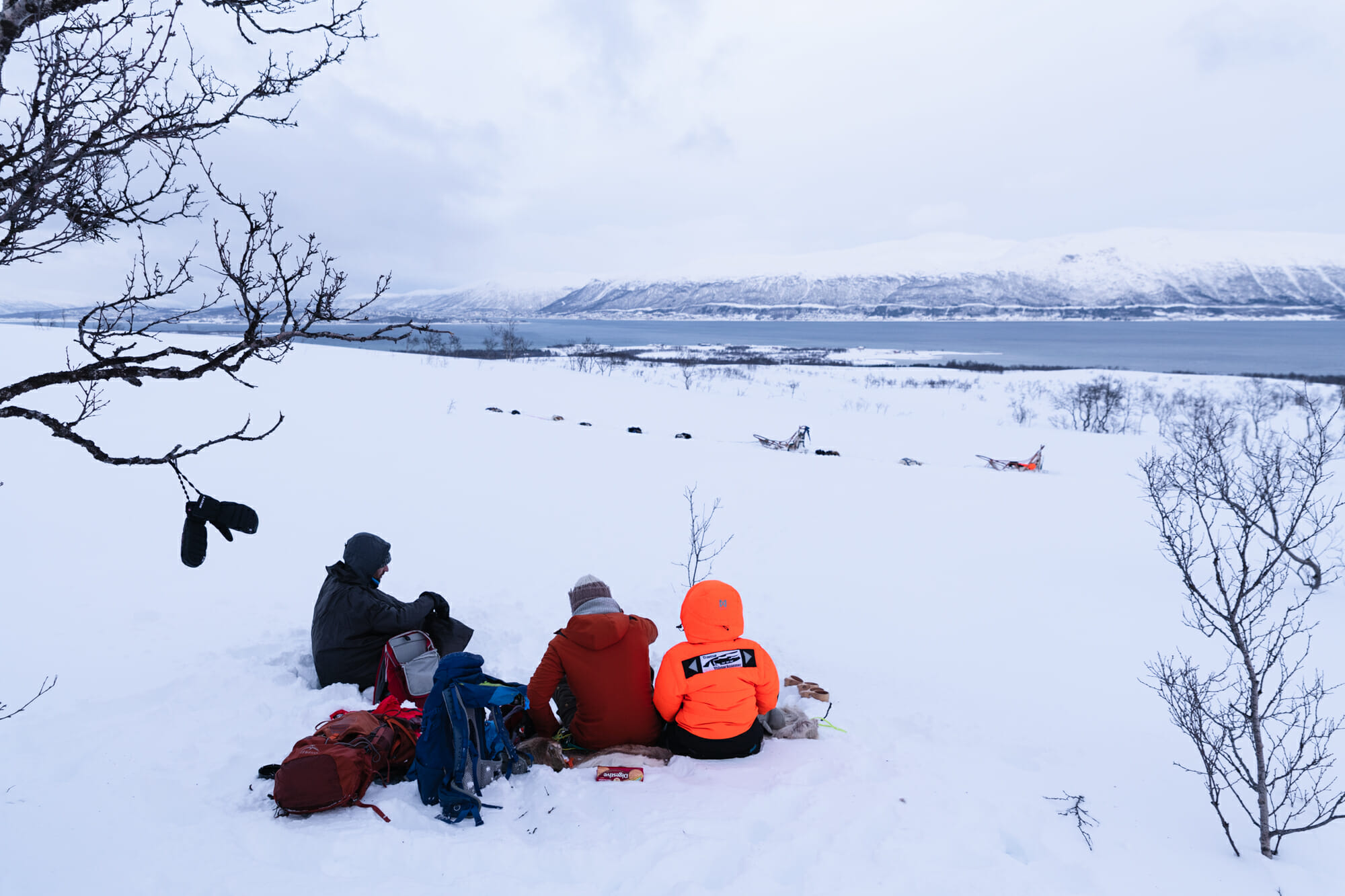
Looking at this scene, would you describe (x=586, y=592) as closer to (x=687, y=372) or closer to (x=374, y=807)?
(x=374, y=807)

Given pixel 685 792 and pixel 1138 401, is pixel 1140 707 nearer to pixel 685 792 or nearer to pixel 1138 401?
pixel 685 792

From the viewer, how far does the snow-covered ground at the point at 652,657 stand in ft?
9.98

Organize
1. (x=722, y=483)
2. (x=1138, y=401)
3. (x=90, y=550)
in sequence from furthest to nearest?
1. (x=1138, y=401)
2. (x=722, y=483)
3. (x=90, y=550)

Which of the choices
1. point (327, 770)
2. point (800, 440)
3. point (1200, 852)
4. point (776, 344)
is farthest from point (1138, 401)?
point (776, 344)

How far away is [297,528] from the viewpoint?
8.21 m

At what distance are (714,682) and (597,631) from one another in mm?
746

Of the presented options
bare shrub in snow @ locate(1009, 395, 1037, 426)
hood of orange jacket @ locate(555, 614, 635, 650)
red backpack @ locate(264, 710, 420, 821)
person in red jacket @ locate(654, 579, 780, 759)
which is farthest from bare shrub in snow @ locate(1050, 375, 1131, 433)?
red backpack @ locate(264, 710, 420, 821)

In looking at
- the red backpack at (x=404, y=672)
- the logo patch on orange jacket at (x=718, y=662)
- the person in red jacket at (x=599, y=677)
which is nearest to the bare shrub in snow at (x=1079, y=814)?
the logo patch on orange jacket at (x=718, y=662)

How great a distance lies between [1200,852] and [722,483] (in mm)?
8878

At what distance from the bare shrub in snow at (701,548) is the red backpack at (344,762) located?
169 inches

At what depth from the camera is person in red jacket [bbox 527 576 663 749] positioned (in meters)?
3.81

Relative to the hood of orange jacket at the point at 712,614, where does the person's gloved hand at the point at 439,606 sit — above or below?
below

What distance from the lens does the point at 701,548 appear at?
806 centimetres

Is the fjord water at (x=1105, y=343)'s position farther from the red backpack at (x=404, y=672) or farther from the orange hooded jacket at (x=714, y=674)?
the red backpack at (x=404, y=672)
